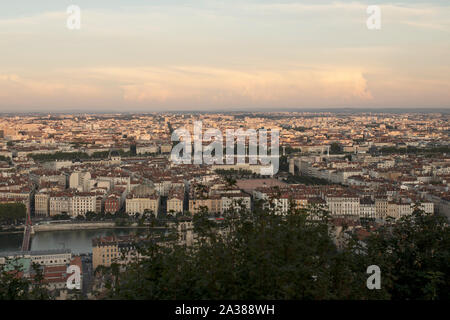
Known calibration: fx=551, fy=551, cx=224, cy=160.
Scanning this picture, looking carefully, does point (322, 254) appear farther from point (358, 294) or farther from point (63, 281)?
point (63, 281)

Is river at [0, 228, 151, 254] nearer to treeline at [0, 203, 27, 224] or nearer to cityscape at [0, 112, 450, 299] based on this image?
cityscape at [0, 112, 450, 299]

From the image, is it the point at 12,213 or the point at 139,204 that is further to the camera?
the point at 139,204

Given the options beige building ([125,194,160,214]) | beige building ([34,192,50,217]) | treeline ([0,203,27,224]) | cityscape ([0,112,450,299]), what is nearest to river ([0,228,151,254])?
cityscape ([0,112,450,299])

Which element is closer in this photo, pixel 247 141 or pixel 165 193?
pixel 165 193

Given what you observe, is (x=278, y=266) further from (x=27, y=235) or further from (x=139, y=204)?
(x=139, y=204)

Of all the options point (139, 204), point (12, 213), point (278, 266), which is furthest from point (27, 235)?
point (278, 266)
